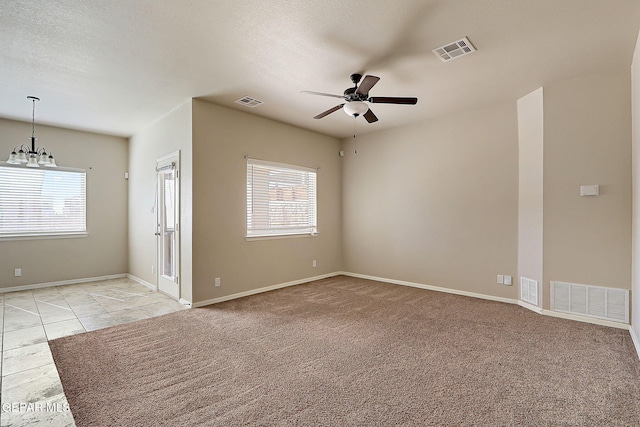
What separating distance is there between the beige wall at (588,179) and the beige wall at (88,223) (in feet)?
24.4

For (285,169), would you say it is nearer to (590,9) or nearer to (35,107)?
(35,107)

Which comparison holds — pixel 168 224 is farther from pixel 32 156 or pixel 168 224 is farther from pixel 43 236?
pixel 43 236

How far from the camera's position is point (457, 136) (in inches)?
199

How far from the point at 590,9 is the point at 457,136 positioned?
2581 mm

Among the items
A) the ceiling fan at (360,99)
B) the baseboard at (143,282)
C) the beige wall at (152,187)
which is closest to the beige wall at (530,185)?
the ceiling fan at (360,99)

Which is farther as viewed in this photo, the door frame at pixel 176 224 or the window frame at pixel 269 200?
the window frame at pixel 269 200

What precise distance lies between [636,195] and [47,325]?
6550mm

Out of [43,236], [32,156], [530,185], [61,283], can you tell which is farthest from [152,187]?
[530,185]

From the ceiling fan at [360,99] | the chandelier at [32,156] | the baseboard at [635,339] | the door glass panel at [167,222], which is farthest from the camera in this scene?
the door glass panel at [167,222]

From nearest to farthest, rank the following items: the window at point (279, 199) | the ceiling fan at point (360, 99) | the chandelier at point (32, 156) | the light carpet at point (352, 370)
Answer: the light carpet at point (352, 370) < the ceiling fan at point (360, 99) < the chandelier at point (32, 156) < the window at point (279, 199)

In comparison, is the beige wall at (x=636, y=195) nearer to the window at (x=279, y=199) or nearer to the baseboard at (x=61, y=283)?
the window at (x=279, y=199)

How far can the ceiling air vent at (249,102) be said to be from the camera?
14.7 ft

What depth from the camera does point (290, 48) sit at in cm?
310

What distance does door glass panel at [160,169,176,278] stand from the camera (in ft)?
16.6
